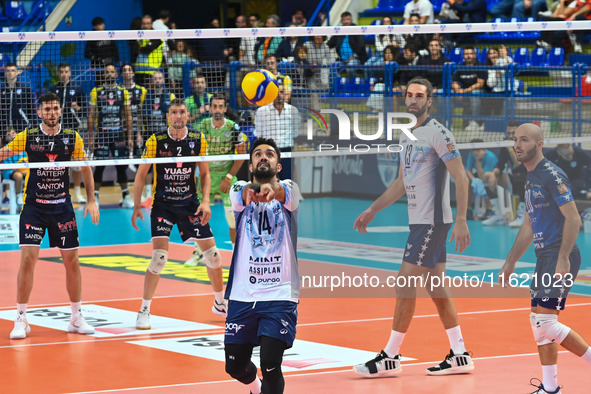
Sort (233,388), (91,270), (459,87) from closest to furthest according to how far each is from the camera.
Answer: (233,388) → (91,270) → (459,87)

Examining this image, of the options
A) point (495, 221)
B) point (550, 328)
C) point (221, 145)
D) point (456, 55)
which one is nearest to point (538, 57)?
point (456, 55)

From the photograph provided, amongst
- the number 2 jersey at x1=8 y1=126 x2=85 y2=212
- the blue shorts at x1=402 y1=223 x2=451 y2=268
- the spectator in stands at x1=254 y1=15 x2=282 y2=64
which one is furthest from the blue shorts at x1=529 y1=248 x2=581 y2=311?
the spectator in stands at x1=254 y1=15 x2=282 y2=64

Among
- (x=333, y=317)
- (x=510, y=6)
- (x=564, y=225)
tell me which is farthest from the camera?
(x=510, y=6)

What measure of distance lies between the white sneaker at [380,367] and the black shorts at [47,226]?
3.27 metres

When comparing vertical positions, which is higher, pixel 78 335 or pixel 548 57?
pixel 548 57

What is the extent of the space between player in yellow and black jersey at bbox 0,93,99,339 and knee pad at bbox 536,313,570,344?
4.56m

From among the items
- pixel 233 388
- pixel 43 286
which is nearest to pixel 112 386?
pixel 233 388

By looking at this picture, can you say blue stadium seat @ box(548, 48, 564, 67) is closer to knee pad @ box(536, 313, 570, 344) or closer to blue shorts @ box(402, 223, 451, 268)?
blue shorts @ box(402, 223, 451, 268)

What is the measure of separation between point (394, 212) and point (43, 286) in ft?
14.5

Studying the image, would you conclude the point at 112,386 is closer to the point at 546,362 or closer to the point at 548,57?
the point at 546,362

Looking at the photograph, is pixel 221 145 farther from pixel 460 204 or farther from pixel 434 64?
pixel 434 64

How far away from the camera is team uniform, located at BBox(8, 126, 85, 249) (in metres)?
10.5

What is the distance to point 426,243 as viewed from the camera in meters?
8.90

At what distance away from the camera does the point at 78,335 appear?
10602 millimetres
